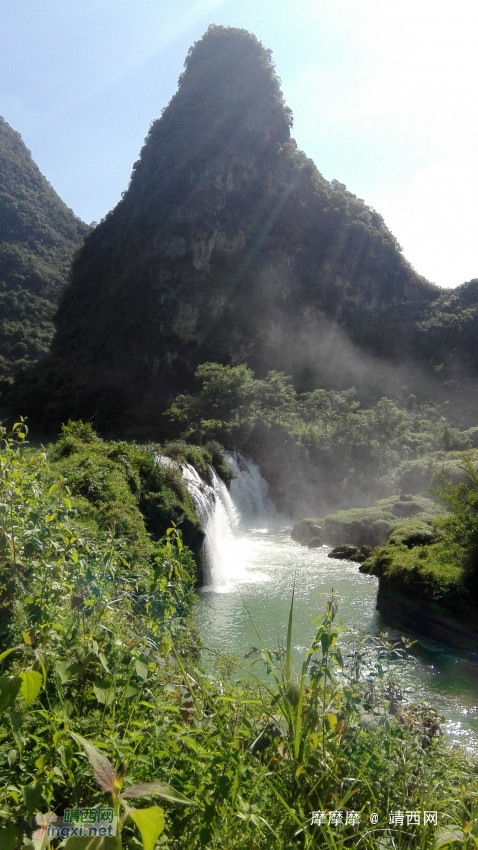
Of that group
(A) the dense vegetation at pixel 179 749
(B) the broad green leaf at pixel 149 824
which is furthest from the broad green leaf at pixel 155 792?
(B) the broad green leaf at pixel 149 824

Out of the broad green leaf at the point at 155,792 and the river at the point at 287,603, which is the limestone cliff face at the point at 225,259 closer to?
the river at the point at 287,603

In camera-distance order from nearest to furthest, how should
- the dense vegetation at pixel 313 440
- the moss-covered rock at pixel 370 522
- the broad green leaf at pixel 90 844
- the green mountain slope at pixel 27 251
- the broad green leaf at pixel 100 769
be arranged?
1. the broad green leaf at pixel 90 844
2. the broad green leaf at pixel 100 769
3. the moss-covered rock at pixel 370 522
4. the dense vegetation at pixel 313 440
5. the green mountain slope at pixel 27 251

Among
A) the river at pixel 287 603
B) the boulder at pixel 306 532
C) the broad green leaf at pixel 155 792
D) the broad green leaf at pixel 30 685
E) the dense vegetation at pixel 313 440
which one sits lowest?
the river at pixel 287 603

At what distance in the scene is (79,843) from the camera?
1.13 m

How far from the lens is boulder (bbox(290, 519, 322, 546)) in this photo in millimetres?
19663

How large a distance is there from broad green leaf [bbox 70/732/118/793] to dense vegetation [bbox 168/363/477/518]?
85.8 ft

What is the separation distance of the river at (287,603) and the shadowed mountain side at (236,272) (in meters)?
30.3

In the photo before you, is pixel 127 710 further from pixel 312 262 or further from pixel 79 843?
pixel 312 262

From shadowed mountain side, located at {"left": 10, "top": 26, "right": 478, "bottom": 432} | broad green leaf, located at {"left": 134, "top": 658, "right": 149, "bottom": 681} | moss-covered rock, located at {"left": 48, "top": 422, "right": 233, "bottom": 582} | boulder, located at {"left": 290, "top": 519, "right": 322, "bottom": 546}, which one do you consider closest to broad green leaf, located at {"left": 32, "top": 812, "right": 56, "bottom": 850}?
broad green leaf, located at {"left": 134, "top": 658, "right": 149, "bottom": 681}

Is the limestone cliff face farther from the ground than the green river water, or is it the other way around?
Result: the limestone cliff face

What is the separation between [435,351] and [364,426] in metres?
24.7

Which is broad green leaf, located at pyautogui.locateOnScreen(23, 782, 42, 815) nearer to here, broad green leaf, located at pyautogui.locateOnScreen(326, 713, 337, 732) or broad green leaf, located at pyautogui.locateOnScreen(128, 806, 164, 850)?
broad green leaf, located at pyautogui.locateOnScreen(128, 806, 164, 850)

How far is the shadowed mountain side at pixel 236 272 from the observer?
170ft

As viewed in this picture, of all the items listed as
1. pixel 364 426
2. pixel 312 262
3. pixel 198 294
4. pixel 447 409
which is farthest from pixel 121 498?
pixel 312 262
